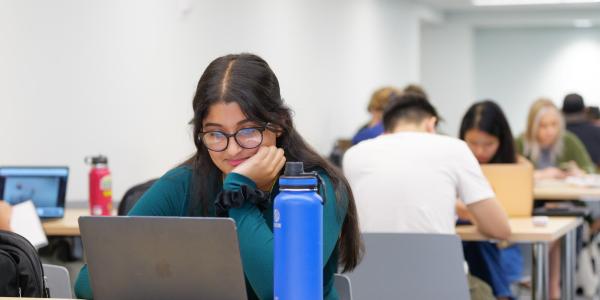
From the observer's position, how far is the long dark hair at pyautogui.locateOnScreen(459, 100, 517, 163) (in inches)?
181

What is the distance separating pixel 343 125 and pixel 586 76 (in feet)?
21.3

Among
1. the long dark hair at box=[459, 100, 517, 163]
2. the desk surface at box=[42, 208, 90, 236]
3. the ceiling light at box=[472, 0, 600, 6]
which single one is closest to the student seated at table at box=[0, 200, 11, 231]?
the desk surface at box=[42, 208, 90, 236]

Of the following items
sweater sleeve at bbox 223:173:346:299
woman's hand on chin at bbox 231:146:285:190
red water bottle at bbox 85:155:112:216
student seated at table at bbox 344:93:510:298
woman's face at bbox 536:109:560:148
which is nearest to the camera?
sweater sleeve at bbox 223:173:346:299

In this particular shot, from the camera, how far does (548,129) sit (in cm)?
634

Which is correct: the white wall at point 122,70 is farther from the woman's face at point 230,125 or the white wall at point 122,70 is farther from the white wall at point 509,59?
the white wall at point 509,59

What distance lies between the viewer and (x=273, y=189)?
2051 mm

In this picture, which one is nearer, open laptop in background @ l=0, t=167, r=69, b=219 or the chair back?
the chair back

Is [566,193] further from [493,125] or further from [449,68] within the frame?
[449,68]

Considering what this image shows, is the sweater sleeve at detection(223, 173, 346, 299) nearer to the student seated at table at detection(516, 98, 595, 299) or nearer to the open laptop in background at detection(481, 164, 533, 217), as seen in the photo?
the open laptop in background at detection(481, 164, 533, 217)

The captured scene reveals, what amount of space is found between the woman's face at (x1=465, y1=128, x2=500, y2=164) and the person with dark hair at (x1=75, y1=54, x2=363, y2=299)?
2578 millimetres

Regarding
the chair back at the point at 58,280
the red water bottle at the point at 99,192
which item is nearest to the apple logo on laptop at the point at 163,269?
the chair back at the point at 58,280

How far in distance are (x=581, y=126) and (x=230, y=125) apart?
6.17 meters

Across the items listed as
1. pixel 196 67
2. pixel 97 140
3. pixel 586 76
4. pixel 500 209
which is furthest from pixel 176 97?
pixel 586 76

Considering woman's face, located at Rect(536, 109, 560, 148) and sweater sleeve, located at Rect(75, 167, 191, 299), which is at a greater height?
sweater sleeve, located at Rect(75, 167, 191, 299)
